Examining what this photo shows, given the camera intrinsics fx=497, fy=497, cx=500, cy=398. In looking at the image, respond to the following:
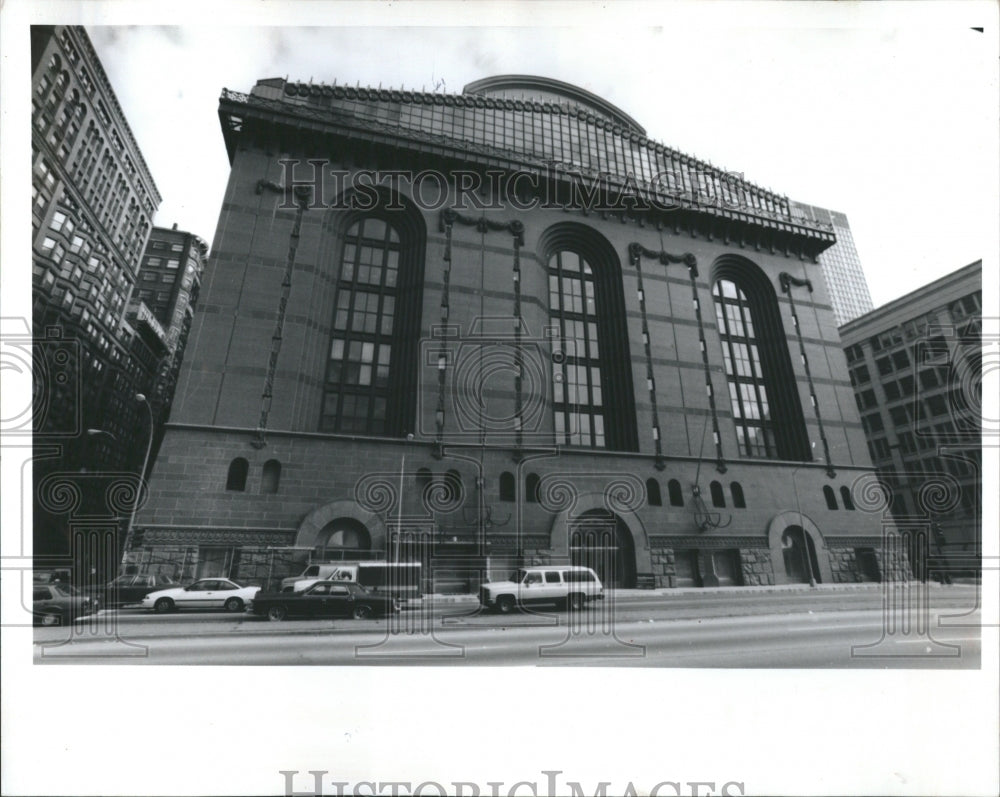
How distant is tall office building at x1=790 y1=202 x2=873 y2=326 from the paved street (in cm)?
7382

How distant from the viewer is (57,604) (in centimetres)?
1348

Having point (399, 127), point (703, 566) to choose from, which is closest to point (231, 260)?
point (399, 127)

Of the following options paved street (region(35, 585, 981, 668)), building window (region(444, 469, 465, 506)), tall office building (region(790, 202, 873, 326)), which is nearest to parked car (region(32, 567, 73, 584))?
paved street (region(35, 585, 981, 668))

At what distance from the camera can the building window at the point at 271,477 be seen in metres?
20.2

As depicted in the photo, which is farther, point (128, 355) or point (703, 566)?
point (128, 355)

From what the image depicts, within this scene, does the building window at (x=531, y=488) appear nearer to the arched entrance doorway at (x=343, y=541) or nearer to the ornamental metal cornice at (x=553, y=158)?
the arched entrance doorway at (x=343, y=541)

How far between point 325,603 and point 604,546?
12.9 m

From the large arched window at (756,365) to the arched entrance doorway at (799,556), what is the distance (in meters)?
4.59

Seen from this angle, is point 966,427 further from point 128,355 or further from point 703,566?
point 128,355

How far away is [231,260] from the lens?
22.7 meters

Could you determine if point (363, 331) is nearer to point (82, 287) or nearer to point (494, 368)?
point (494, 368)

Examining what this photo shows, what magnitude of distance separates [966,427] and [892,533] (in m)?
10.7

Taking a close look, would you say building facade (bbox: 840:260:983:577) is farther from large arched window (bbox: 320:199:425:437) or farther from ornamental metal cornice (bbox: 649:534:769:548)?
large arched window (bbox: 320:199:425:437)

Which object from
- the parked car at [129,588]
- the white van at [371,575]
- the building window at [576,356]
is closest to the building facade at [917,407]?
the building window at [576,356]
